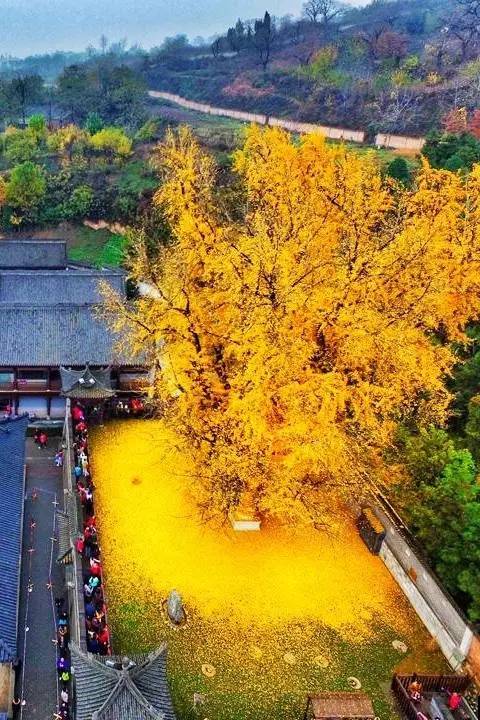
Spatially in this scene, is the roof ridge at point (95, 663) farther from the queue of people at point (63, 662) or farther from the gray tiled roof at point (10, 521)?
the queue of people at point (63, 662)

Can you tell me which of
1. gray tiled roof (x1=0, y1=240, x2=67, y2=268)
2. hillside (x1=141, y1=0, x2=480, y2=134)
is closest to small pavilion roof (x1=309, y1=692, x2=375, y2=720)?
gray tiled roof (x1=0, y1=240, x2=67, y2=268)

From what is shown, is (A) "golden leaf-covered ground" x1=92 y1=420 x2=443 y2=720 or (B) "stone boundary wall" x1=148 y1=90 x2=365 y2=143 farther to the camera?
(B) "stone boundary wall" x1=148 y1=90 x2=365 y2=143

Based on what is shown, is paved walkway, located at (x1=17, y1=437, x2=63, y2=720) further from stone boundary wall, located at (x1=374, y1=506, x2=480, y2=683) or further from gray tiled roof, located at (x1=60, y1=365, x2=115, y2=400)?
stone boundary wall, located at (x1=374, y1=506, x2=480, y2=683)

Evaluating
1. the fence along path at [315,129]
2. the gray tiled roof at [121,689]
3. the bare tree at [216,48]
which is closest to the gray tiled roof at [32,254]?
the fence along path at [315,129]

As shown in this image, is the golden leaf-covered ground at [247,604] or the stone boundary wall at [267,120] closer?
the golden leaf-covered ground at [247,604]

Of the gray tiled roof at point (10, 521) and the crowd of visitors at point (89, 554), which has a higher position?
the gray tiled roof at point (10, 521)

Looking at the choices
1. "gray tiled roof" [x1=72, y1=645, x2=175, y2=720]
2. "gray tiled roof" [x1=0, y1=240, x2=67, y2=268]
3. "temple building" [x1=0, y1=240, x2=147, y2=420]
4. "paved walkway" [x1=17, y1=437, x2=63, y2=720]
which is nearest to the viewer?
"gray tiled roof" [x1=72, y1=645, x2=175, y2=720]

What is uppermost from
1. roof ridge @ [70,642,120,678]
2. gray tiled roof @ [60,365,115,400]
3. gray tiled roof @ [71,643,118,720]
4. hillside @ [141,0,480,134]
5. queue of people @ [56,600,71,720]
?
hillside @ [141,0,480,134]

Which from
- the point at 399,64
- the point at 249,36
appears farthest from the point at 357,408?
the point at 249,36

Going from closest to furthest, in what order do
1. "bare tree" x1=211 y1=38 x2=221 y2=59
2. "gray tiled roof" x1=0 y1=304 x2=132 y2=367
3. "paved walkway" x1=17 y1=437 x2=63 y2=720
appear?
"paved walkway" x1=17 y1=437 x2=63 y2=720
"gray tiled roof" x1=0 y1=304 x2=132 y2=367
"bare tree" x1=211 y1=38 x2=221 y2=59
